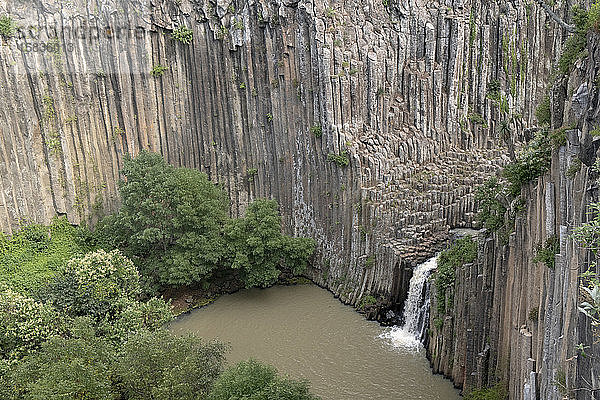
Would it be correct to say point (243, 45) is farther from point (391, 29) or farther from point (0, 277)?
point (0, 277)

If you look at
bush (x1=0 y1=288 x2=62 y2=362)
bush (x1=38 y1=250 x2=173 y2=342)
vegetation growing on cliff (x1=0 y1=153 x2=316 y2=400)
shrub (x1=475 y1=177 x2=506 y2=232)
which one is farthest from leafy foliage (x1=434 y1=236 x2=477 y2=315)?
bush (x1=0 y1=288 x2=62 y2=362)

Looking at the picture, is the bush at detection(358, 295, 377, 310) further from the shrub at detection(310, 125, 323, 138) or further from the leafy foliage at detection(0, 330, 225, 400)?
the leafy foliage at detection(0, 330, 225, 400)

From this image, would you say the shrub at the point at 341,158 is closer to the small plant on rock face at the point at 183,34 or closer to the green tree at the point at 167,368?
the small plant on rock face at the point at 183,34

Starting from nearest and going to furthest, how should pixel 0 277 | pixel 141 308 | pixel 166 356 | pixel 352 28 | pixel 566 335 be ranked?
pixel 566 335 < pixel 166 356 < pixel 141 308 < pixel 0 277 < pixel 352 28

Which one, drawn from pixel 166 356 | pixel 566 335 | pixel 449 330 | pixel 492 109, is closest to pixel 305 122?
pixel 492 109

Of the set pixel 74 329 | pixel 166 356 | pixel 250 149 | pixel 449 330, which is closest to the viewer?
pixel 166 356

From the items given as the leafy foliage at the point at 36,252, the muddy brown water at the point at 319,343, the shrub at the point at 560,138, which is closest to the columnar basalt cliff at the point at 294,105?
the leafy foliage at the point at 36,252

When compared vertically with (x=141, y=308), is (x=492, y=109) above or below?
above
